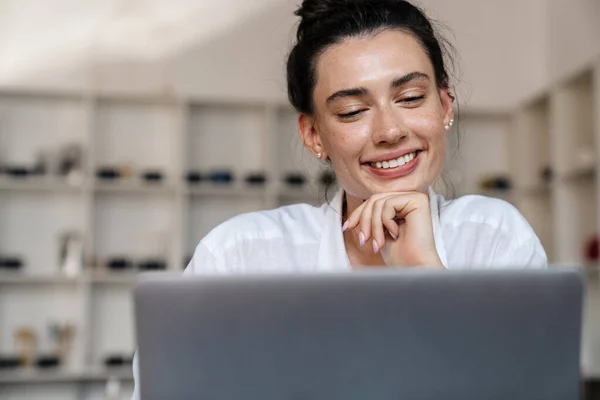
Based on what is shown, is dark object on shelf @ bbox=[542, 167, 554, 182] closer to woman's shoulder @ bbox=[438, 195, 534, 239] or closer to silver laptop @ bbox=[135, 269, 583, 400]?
woman's shoulder @ bbox=[438, 195, 534, 239]

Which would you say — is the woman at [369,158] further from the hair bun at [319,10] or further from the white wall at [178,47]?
the white wall at [178,47]

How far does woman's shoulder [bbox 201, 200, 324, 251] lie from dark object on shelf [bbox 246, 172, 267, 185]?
9.76 ft

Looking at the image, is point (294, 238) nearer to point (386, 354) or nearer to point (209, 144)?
point (386, 354)

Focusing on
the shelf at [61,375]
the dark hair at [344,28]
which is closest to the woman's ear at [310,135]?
the dark hair at [344,28]

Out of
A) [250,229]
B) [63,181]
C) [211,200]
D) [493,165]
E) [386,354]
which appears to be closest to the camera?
[386,354]

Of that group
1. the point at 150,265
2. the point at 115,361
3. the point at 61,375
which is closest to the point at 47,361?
the point at 61,375

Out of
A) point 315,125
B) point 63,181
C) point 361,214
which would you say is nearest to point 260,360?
point 361,214

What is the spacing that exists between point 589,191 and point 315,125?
3.19 meters

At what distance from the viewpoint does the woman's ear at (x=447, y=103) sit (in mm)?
1553

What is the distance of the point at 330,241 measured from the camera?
1457mm

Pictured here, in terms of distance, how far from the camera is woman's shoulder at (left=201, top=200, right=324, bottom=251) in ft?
4.52

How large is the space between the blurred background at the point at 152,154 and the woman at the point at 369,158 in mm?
2842

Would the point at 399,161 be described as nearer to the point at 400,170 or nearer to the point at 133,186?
the point at 400,170

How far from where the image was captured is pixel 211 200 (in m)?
4.70
